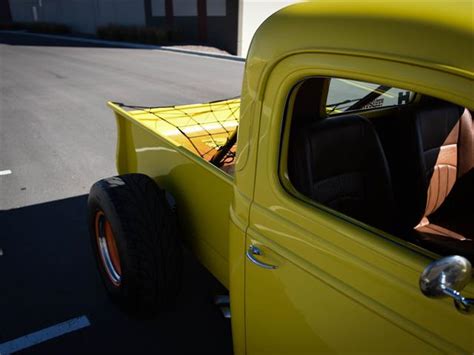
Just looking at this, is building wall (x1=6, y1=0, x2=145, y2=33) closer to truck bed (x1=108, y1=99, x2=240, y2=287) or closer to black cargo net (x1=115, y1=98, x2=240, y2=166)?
black cargo net (x1=115, y1=98, x2=240, y2=166)

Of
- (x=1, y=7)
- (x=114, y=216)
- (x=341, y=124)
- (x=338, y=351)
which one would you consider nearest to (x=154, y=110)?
(x=114, y=216)

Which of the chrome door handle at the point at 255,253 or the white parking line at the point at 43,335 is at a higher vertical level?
the chrome door handle at the point at 255,253

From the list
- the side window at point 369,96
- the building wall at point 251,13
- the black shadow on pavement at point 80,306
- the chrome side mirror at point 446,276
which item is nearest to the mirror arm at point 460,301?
the chrome side mirror at point 446,276

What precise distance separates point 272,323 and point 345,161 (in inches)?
29.7

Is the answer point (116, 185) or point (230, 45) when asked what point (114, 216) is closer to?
point (116, 185)

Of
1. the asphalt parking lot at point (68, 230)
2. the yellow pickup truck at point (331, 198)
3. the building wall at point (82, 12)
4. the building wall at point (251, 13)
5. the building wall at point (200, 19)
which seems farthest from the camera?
the building wall at point (82, 12)

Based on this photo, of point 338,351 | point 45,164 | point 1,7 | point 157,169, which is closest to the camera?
point 338,351

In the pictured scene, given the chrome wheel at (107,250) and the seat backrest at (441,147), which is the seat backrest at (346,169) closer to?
the seat backrest at (441,147)

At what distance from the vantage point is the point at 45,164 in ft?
17.7

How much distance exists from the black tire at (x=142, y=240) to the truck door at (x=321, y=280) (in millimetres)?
804

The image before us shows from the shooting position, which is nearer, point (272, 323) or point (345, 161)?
point (272, 323)

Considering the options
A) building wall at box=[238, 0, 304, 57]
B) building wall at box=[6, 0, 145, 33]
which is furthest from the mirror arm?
building wall at box=[6, 0, 145, 33]

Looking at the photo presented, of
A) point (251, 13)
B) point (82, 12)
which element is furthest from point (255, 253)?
point (82, 12)

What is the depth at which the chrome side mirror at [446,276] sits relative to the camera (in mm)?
952
